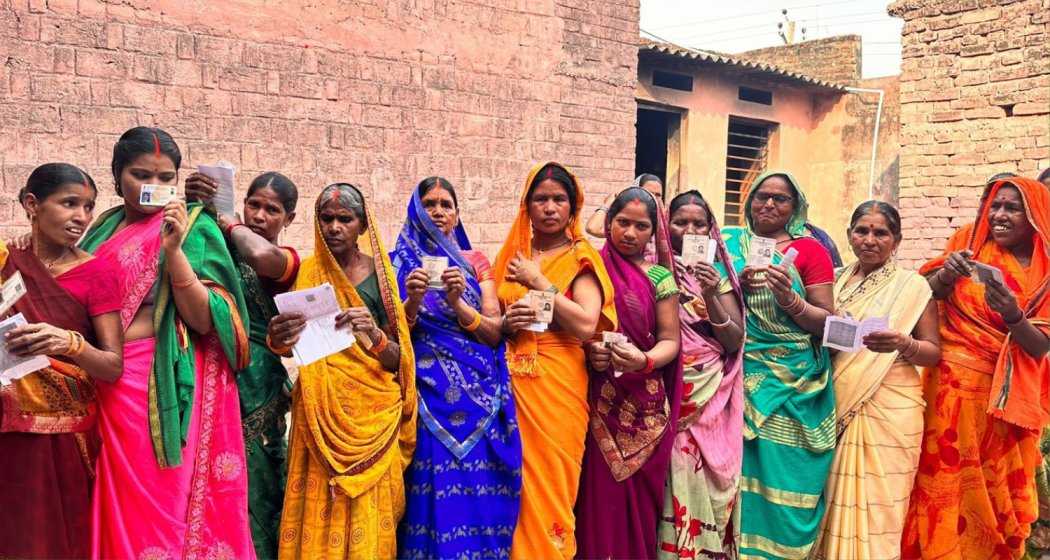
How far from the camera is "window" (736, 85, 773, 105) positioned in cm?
1577

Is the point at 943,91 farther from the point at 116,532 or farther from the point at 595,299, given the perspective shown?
the point at 116,532

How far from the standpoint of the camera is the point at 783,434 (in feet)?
13.2

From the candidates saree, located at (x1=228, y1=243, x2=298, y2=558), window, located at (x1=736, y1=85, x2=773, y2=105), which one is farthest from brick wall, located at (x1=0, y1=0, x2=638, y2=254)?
window, located at (x1=736, y1=85, x2=773, y2=105)

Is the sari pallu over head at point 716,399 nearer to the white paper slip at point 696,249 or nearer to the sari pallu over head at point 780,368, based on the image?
the sari pallu over head at point 780,368

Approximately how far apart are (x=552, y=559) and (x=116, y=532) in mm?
1577

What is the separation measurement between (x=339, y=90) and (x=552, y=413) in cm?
514

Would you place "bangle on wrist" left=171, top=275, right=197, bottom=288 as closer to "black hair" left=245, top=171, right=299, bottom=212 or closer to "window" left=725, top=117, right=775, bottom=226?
"black hair" left=245, top=171, right=299, bottom=212

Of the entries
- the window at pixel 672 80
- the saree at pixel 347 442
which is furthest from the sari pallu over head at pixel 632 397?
the window at pixel 672 80

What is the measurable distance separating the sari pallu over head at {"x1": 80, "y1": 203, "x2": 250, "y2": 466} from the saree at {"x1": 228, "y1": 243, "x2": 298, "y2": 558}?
0.28 meters

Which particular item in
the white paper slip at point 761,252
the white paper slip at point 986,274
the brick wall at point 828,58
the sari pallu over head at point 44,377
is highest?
the brick wall at point 828,58

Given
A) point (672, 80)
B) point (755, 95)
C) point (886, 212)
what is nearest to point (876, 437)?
point (886, 212)

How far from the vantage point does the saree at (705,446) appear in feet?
12.5

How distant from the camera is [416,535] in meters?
3.41

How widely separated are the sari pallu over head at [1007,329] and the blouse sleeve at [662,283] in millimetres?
1493
